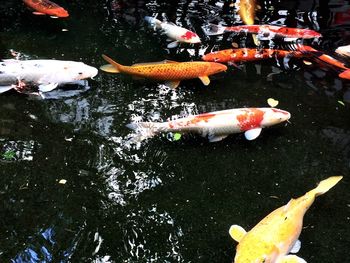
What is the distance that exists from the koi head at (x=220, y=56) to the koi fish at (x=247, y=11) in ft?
3.54

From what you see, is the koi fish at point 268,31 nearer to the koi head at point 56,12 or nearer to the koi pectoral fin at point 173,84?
the koi pectoral fin at point 173,84

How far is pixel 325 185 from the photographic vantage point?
150 inches

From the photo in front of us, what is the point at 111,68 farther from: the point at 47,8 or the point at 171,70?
the point at 47,8

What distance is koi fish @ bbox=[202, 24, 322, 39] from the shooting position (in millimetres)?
5953

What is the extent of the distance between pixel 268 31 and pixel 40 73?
3246 millimetres

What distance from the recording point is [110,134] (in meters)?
4.44

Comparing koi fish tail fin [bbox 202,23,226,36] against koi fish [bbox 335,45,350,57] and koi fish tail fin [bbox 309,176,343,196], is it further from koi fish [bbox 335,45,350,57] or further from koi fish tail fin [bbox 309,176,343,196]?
koi fish tail fin [bbox 309,176,343,196]

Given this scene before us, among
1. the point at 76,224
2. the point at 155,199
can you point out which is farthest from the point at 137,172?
the point at 76,224

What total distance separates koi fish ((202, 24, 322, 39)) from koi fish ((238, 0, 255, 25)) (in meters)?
0.24

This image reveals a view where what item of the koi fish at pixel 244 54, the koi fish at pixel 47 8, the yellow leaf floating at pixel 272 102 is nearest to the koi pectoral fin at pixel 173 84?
the koi fish at pixel 244 54

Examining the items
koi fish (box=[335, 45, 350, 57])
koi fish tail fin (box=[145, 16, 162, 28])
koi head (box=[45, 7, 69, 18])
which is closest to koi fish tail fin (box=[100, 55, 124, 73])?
koi fish tail fin (box=[145, 16, 162, 28])

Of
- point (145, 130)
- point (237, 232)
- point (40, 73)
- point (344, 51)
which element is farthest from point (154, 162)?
point (344, 51)

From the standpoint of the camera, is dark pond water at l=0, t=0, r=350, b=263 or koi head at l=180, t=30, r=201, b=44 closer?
dark pond water at l=0, t=0, r=350, b=263

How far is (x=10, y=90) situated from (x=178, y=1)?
3.25 meters
